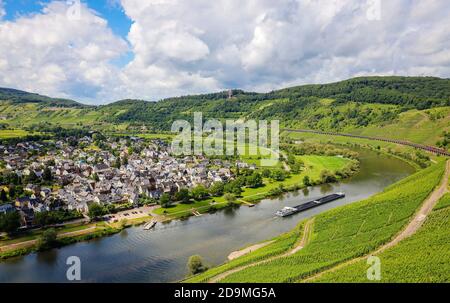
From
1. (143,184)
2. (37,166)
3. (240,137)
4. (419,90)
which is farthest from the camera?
(419,90)

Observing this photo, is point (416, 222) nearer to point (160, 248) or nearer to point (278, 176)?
point (160, 248)

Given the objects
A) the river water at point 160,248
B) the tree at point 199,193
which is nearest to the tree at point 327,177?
the river water at point 160,248

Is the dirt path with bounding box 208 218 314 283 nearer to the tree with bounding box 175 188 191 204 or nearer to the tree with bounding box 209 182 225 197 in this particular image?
the tree with bounding box 175 188 191 204

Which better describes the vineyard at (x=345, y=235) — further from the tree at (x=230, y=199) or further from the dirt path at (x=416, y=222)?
the tree at (x=230, y=199)

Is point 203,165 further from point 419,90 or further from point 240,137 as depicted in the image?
point 419,90

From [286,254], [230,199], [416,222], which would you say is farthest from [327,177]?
[286,254]
